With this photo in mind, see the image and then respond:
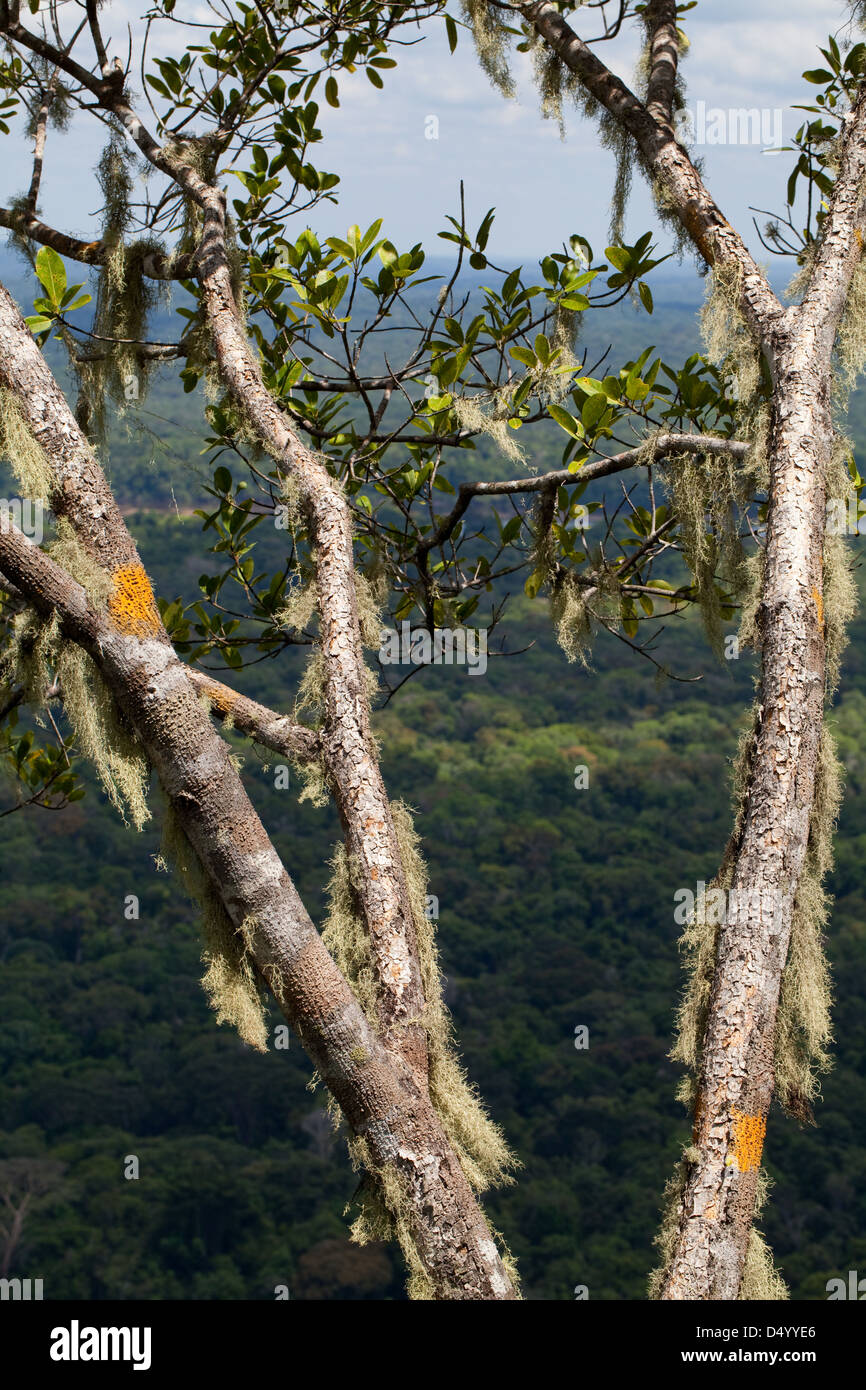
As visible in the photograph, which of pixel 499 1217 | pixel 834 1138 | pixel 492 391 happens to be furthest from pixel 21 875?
pixel 492 391

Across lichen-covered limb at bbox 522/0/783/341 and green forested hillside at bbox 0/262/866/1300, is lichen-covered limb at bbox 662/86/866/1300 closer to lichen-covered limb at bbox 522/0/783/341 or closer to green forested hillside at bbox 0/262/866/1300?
lichen-covered limb at bbox 522/0/783/341

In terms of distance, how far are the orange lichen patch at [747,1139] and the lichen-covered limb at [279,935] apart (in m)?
0.42

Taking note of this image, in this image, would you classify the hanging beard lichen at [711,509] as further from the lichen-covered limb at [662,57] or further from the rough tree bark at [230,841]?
the rough tree bark at [230,841]

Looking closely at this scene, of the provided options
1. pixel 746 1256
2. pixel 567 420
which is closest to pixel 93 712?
pixel 567 420

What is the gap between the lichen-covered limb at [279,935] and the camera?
71.0 inches

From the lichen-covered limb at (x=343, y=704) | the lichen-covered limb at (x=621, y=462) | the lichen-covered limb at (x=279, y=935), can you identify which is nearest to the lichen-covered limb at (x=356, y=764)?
the lichen-covered limb at (x=343, y=704)

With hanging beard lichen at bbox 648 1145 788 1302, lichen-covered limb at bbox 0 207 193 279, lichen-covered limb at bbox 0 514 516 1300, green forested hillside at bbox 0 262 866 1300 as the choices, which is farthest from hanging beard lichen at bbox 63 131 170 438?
green forested hillside at bbox 0 262 866 1300

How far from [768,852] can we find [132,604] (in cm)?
117

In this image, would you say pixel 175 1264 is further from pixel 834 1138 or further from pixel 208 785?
pixel 208 785

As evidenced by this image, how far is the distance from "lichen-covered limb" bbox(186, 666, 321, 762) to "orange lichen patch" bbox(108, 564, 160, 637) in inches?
6.4

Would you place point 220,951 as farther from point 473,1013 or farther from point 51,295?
point 473,1013

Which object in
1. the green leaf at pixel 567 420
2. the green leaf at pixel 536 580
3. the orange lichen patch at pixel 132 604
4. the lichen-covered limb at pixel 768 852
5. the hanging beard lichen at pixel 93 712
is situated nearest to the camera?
the lichen-covered limb at pixel 768 852

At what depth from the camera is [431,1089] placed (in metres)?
2.06

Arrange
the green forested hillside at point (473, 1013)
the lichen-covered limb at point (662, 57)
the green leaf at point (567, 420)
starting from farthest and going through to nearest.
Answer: the green forested hillside at point (473, 1013) < the lichen-covered limb at point (662, 57) < the green leaf at point (567, 420)
